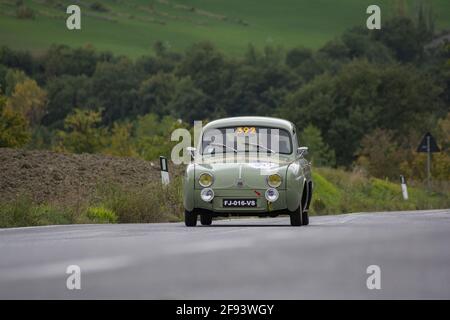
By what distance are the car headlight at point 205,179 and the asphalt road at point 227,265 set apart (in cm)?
481

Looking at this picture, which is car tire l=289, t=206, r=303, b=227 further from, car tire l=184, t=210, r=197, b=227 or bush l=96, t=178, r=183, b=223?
bush l=96, t=178, r=183, b=223

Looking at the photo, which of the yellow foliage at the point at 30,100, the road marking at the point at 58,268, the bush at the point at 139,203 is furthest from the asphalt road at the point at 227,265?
the yellow foliage at the point at 30,100

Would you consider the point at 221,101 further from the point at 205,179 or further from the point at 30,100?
the point at 205,179

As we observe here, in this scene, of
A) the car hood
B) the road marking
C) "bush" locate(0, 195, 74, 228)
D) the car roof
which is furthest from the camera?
the car roof

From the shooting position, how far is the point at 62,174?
3097 centimetres

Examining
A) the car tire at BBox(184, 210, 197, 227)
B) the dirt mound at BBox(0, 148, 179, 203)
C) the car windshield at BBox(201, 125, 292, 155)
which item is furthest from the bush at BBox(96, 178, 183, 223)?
the car tire at BBox(184, 210, 197, 227)

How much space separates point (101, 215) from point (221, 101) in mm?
145339

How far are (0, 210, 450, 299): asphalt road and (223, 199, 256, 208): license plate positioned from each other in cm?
474

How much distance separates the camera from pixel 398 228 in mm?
19344

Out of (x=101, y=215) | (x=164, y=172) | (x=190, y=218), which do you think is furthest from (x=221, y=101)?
(x=190, y=218)

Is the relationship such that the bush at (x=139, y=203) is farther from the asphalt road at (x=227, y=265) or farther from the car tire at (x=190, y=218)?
the asphalt road at (x=227, y=265)

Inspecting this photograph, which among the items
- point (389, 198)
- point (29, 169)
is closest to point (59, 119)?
point (389, 198)

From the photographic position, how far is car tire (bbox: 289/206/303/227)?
72.4 feet

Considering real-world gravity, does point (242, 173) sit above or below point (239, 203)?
above
